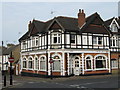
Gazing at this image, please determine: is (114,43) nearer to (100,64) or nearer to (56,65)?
(100,64)

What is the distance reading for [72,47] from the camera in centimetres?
2759

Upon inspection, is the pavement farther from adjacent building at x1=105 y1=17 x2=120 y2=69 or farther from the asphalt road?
adjacent building at x1=105 y1=17 x2=120 y2=69

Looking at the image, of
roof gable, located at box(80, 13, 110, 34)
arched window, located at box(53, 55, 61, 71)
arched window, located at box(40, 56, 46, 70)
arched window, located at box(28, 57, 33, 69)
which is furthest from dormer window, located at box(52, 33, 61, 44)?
arched window, located at box(28, 57, 33, 69)

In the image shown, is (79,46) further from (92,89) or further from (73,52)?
(92,89)

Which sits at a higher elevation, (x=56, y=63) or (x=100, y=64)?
(x=56, y=63)

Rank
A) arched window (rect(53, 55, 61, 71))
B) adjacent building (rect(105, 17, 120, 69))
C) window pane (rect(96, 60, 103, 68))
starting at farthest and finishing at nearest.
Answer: adjacent building (rect(105, 17, 120, 69)) → window pane (rect(96, 60, 103, 68)) → arched window (rect(53, 55, 61, 71))

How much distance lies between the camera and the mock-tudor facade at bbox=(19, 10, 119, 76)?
27016mm

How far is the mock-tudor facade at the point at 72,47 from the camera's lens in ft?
88.6

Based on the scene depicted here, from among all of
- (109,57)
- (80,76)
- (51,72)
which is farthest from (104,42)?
(51,72)

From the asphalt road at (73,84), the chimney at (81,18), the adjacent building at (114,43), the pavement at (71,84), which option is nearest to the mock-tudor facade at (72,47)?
the chimney at (81,18)

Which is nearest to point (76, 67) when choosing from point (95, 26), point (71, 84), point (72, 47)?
point (72, 47)

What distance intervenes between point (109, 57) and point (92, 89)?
16111 mm

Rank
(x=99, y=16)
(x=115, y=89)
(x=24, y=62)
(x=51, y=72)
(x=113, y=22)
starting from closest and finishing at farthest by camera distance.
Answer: (x=115, y=89) < (x=51, y=72) < (x=99, y=16) < (x=113, y=22) < (x=24, y=62)

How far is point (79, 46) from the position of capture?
28141 mm
